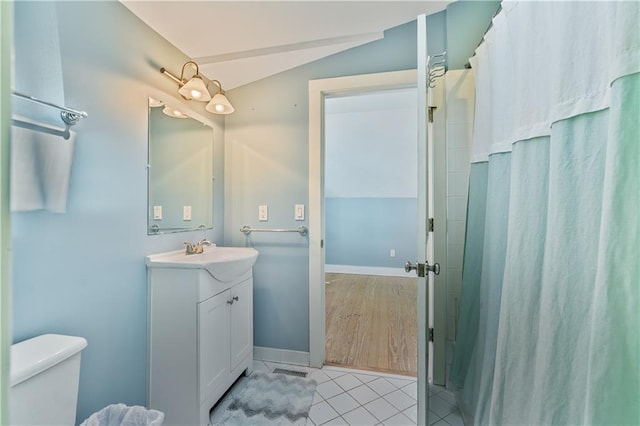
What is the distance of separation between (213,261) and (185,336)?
1.28 feet

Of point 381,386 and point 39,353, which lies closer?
point 39,353

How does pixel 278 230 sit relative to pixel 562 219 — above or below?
below

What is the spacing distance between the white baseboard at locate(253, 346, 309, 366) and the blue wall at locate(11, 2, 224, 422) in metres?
A: 0.81

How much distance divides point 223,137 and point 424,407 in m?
2.11

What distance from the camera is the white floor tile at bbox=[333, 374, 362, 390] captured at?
67.9 inches

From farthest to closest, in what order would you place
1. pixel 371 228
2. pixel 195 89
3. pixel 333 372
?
pixel 371 228 → pixel 333 372 → pixel 195 89

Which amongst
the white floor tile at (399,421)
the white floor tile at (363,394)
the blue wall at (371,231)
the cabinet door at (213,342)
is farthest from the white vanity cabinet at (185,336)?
the blue wall at (371,231)

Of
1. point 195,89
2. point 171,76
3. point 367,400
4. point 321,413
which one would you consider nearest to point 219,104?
point 195,89

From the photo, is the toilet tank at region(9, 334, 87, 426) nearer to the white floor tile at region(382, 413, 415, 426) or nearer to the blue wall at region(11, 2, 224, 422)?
the blue wall at region(11, 2, 224, 422)

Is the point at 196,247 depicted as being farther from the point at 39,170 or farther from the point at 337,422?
the point at 337,422

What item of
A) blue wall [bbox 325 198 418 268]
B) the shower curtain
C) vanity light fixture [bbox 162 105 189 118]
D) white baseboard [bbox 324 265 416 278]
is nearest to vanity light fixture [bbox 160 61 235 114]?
vanity light fixture [bbox 162 105 189 118]

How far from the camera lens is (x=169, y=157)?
5.31ft

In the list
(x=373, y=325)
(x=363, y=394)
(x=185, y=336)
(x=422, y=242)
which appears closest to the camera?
(x=422, y=242)

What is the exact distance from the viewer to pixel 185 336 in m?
1.33
